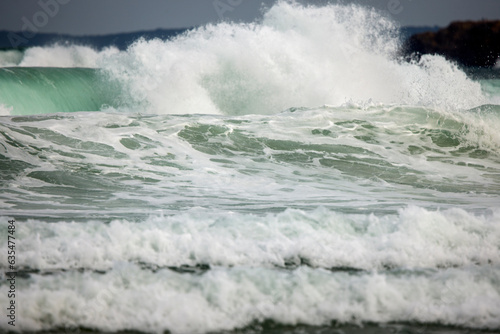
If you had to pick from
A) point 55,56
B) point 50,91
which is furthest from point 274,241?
point 55,56

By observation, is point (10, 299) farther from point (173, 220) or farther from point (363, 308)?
point (363, 308)

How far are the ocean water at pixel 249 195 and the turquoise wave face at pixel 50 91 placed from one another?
0.05 meters

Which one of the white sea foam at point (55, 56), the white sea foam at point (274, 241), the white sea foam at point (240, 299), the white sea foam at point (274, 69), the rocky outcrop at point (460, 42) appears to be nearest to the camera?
the white sea foam at point (240, 299)

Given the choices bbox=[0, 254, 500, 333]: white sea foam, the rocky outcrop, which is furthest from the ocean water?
the rocky outcrop

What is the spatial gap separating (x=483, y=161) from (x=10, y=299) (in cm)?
702

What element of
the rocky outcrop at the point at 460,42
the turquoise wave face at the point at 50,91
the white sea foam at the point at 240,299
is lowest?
the white sea foam at the point at 240,299

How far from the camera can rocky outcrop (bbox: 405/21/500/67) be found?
3488 centimetres

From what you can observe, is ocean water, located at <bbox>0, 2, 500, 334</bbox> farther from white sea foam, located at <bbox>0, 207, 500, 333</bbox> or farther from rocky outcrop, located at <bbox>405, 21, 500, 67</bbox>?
rocky outcrop, located at <bbox>405, 21, 500, 67</bbox>

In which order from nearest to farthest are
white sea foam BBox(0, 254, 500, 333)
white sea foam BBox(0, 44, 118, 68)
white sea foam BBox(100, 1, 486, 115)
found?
white sea foam BBox(0, 254, 500, 333) → white sea foam BBox(100, 1, 486, 115) → white sea foam BBox(0, 44, 118, 68)

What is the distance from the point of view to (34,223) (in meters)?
3.89

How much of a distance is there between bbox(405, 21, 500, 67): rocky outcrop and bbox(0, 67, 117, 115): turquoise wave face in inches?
1011

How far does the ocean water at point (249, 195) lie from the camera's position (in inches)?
110

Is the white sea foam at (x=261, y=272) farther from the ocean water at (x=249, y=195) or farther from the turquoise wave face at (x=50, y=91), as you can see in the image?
the turquoise wave face at (x=50, y=91)

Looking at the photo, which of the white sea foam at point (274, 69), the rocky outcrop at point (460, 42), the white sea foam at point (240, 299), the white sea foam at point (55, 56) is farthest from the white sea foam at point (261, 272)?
the rocky outcrop at point (460, 42)
